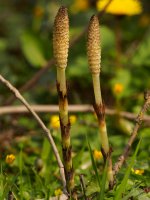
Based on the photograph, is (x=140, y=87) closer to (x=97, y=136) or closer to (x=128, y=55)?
(x=128, y=55)

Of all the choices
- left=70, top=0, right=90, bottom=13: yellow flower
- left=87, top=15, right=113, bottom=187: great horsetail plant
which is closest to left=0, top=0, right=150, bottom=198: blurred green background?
left=70, top=0, right=90, bottom=13: yellow flower

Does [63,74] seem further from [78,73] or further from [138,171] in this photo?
[78,73]

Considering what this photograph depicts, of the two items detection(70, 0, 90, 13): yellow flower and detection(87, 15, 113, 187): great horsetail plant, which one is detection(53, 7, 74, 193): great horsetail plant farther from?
detection(70, 0, 90, 13): yellow flower

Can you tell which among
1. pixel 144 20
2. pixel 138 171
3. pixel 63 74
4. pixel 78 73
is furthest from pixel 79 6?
pixel 63 74

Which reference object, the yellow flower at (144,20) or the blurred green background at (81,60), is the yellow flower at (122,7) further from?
the yellow flower at (144,20)

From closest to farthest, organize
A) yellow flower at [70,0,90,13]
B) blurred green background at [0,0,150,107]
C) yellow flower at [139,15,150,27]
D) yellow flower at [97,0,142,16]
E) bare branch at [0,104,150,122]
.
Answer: bare branch at [0,104,150,122], yellow flower at [97,0,142,16], blurred green background at [0,0,150,107], yellow flower at [70,0,90,13], yellow flower at [139,15,150,27]

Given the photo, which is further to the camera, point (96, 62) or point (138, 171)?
point (138, 171)

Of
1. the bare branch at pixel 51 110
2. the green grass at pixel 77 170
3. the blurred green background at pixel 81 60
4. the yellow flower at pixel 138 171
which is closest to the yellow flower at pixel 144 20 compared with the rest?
the blurred green background at pixel 81 60
